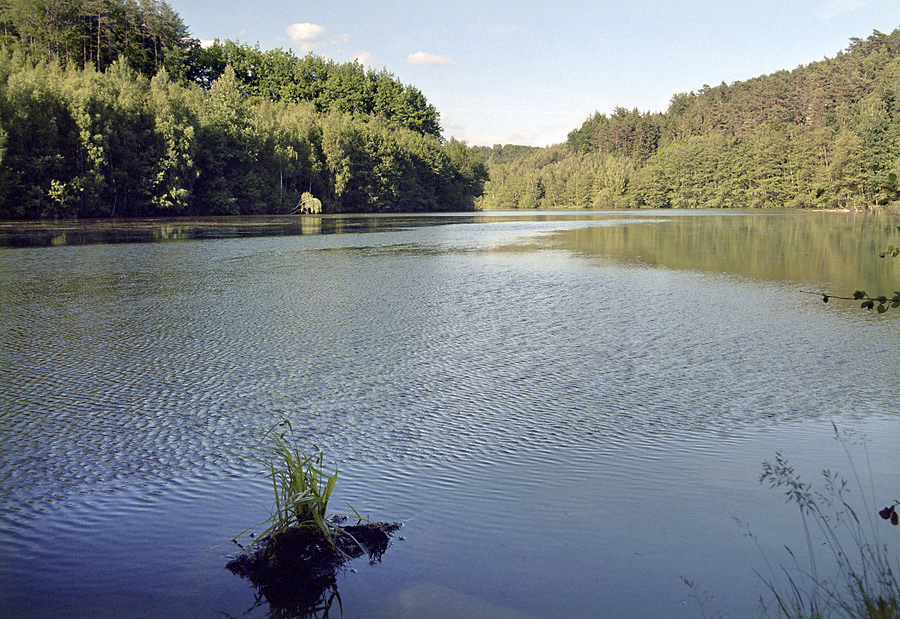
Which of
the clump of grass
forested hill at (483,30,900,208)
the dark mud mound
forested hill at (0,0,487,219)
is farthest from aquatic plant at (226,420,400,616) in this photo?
forested hill at (483,30,900,208)

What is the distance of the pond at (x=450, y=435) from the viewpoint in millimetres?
2801

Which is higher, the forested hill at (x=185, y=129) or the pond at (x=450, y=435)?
the forested hill at (x=185, y=129)

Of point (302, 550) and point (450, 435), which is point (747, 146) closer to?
point (450, 435)

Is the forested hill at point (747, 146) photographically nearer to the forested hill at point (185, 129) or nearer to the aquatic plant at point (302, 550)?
the forested hill at point (185, 129)

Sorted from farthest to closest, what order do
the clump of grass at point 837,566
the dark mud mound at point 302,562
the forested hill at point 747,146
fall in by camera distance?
the forested hill at point 747,146 → the dark mud mound at point 302,562 → the clump of grass at point 837,566

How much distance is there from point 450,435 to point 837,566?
227cm

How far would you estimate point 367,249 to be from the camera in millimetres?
19719

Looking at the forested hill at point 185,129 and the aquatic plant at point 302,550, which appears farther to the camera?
the forested hill at point 185,129

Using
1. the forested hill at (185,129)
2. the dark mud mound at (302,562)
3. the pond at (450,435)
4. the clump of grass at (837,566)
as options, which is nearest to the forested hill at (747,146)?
the forested hill at (185,129)

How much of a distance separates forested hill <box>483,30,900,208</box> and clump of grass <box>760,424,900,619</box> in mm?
47220

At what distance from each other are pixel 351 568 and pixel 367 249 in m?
17.2

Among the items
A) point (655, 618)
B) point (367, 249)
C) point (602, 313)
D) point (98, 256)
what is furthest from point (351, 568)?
point (367, 249)

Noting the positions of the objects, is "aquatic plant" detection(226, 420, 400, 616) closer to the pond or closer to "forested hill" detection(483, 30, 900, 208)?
the pond

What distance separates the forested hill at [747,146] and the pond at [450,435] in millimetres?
43978
